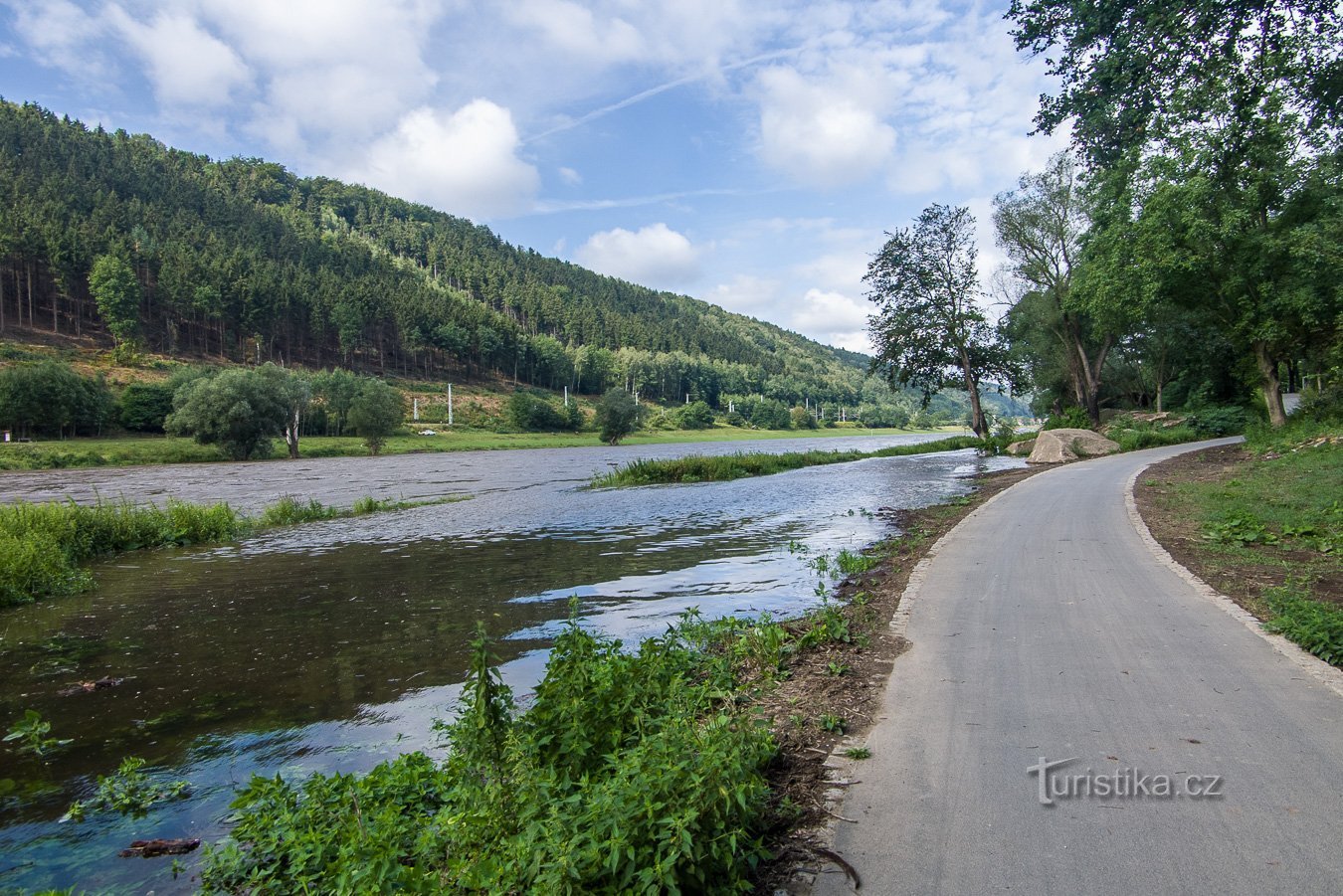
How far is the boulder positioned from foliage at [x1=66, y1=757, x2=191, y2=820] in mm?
32547

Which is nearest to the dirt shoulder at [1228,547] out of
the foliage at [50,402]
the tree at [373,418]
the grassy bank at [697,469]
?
the grassy bank at [697,469]

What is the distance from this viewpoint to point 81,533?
16047mm

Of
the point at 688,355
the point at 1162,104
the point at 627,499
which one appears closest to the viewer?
the point at 1162,104

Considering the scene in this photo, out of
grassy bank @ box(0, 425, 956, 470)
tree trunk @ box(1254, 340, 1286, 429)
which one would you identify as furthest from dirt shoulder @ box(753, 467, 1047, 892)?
grassy bank @ box(0, 425, 956, 470)

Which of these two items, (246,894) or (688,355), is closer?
(246,894)

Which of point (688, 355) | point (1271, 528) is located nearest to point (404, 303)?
point (688, 355)

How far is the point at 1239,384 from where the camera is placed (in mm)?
41312

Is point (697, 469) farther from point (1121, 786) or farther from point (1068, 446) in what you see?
point (1121, 786)

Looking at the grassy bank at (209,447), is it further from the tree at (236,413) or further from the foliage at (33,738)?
the foliage at (33,738)

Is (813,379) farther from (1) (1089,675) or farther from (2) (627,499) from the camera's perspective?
(1) (1089,675)

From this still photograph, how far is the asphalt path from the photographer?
9.95 feet

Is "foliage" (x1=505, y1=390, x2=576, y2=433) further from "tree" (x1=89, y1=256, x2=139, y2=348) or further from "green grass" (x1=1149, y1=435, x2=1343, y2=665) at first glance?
"green grass" (x1=1149, y1=435, x2=1343, y2=665)

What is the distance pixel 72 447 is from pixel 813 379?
161m

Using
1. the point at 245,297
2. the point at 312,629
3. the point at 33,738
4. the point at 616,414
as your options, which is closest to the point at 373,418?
the point at 616,414
